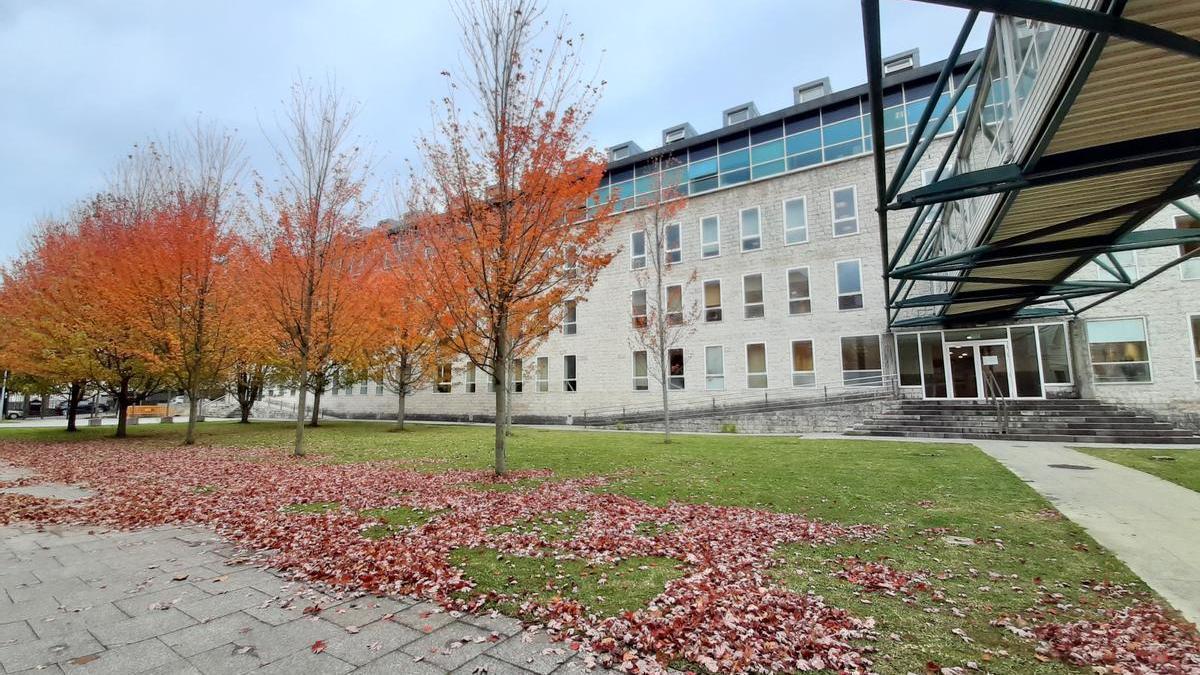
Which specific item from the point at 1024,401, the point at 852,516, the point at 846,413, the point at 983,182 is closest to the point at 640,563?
the point at 852,516

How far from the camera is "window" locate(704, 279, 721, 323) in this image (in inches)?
1070

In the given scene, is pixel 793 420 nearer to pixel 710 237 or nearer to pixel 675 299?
pixel 675 299

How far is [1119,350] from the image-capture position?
63.1 ft

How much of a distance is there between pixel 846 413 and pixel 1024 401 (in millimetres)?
6543

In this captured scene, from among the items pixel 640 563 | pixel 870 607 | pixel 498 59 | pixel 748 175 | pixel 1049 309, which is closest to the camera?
pixel 870 607

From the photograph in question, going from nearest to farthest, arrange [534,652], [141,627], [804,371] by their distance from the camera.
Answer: [534,652]
[141,627]
[804,371]

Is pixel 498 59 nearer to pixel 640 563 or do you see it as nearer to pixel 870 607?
pixel 640 563

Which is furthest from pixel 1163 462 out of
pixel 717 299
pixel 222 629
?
pixel 717 299

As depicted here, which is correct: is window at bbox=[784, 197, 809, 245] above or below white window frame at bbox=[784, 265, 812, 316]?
above

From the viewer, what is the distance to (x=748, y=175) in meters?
27.4

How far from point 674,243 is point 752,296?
18.8 ft

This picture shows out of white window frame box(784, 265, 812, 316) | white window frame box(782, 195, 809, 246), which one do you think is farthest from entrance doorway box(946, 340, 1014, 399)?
white window frame box(782, 195, 809, 246)

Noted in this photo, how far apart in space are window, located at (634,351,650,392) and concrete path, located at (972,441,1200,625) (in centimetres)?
1786

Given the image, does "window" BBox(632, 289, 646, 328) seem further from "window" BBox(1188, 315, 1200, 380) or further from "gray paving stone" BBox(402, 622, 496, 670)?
"gray paving stone" BBox(402, 622, 496, 670)
